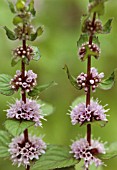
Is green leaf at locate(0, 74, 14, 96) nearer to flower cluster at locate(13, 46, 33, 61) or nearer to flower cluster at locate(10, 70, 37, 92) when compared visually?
flower cluster at locate(10, 70, 37, 92)

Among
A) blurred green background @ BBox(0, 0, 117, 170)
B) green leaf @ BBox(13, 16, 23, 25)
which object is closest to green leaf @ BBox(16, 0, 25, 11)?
green leaf @ BBox(13, 16, 23, 25)

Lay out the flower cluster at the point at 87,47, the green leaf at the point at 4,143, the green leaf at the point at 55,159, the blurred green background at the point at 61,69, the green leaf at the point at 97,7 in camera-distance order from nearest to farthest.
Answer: the green leaf at the point at 97,7 < the flower cluster at the point at 87,47 < the green leaf at the point at 55,159 < the green leaf at the point at 4,143 < the blurred green background at the point at 61,69

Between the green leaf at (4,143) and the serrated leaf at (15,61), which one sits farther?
the green leaf at (4,143)

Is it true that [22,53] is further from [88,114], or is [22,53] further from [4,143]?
[4,143]

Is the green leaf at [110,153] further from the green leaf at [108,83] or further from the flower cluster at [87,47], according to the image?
the flower cluster at [87,47]

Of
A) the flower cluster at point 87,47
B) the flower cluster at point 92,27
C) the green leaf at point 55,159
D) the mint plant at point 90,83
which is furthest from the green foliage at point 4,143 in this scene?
the flower cluster at point 92,27

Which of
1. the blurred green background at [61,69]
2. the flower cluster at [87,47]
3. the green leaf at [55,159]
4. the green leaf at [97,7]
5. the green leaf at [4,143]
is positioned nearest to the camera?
the green leaf at [97,7]
